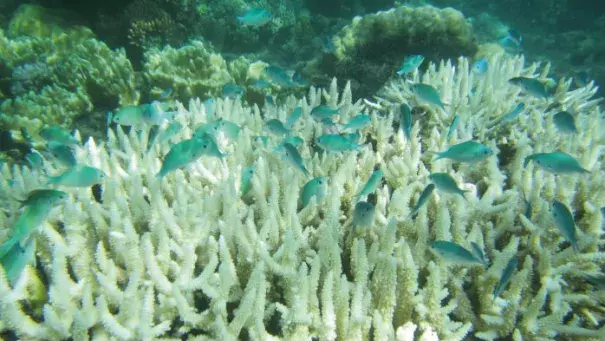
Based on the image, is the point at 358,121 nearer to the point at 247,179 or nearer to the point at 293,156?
the point at 293,156

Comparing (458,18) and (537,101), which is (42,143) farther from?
(458,18)

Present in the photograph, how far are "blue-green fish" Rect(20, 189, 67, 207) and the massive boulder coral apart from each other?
672 centimetres

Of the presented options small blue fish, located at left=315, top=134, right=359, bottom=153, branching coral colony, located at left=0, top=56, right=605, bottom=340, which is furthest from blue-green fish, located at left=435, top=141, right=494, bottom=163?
small blue fish, located at left=315, top=134, right=359, bottom=153

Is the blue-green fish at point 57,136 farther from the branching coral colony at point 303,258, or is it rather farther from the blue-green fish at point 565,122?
the blue-green fish at point 565,122

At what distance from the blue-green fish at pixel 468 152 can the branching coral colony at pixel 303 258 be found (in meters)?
0.32

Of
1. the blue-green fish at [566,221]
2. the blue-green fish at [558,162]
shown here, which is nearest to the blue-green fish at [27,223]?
the blue-green fish at [566,221]

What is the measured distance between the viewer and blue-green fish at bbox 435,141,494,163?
277 centimetres

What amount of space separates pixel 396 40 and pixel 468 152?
6239mm

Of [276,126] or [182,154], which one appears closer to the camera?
[182,154]

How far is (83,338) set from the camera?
1.80 metres

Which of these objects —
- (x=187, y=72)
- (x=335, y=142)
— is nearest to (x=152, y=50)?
(x=187, y=72)

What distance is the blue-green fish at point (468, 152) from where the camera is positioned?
9.07ft

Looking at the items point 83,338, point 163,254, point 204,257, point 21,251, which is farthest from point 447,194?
point 21,251

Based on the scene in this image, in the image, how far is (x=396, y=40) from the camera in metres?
8.25
